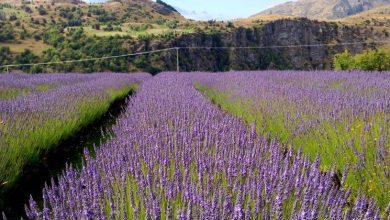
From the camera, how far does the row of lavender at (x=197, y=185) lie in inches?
76.4

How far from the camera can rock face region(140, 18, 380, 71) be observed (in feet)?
202

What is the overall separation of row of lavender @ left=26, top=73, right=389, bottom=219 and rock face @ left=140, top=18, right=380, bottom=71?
47.8m

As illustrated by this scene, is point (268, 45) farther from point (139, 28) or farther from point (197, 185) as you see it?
point (197, 185)

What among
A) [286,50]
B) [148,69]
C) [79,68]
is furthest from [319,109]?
[286,50]

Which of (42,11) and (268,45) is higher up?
(42,11)

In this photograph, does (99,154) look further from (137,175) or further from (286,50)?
(286,50)

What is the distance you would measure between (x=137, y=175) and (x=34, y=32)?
59546mm

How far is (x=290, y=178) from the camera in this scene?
236 centimetres

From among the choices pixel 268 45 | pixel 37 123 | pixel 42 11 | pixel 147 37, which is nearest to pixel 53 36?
pixel 147 37

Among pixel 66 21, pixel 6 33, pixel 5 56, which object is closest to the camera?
pixel 5 56

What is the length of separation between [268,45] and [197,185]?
78320 millimetres

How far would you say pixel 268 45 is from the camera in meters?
78.8

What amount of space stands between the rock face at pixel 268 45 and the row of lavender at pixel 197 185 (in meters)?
47.8

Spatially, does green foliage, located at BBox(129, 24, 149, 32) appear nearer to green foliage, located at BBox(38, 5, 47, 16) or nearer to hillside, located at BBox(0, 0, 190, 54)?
hillside, located at BBox(0, 0, 190, 54)
